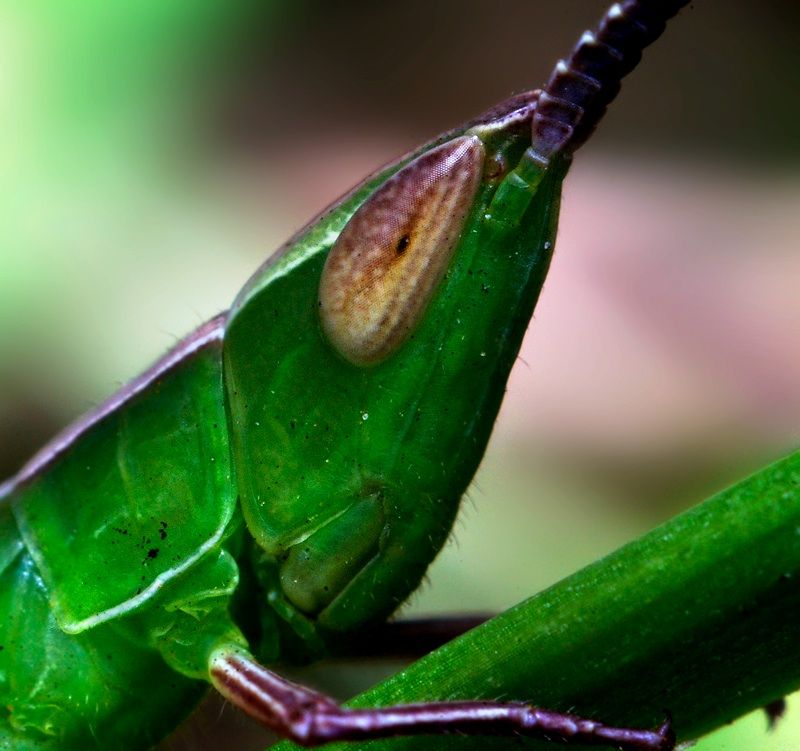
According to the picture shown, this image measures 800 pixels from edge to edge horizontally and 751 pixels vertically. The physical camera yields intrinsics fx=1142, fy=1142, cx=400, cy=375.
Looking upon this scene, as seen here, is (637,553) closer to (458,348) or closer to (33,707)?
(458,348)

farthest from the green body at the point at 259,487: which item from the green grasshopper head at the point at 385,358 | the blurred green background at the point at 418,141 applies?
the blurred green background at the point at 418,141

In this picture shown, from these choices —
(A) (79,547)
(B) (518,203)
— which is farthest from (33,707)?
(B) (518,203)

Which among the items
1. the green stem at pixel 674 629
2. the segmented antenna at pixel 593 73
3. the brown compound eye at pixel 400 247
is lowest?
the green stem at pixel 674 629

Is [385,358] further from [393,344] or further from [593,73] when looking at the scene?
[593,73]

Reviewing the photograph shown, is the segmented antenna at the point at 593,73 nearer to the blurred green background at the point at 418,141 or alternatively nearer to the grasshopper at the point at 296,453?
the grasshopper at the point at 296,453


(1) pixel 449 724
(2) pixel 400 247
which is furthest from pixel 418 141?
(1) pixel 449 724

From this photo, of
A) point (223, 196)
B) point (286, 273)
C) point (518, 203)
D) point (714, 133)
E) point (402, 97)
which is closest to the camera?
point (518, 203)
